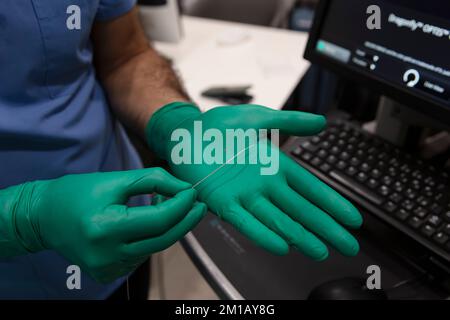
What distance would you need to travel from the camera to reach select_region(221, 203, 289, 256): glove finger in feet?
1.63

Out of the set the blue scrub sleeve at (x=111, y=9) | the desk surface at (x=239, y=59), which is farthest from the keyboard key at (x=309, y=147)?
the blue scrub sleeve at (x=111, y=9)

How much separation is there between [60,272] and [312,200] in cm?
49

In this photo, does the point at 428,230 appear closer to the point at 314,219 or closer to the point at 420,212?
the point at 420,212

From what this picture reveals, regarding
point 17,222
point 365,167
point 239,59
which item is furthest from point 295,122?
point 239,59

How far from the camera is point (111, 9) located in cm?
75

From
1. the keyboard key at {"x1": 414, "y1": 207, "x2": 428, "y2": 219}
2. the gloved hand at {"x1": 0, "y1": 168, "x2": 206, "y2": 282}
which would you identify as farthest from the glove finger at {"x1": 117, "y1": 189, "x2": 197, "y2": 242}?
the keyboard key at {"x1": 414, "y1": 207, "x2": 428, "y2": 219}

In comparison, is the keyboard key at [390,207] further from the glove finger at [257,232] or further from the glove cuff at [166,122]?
the glove cuff at [166,122]

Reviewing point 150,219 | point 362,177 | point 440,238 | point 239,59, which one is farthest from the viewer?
point 239,59

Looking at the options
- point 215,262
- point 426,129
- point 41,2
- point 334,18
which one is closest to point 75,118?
point 41,2

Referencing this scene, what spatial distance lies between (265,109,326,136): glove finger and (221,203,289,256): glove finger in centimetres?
13

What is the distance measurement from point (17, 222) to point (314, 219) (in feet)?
1.27

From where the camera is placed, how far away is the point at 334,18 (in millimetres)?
746

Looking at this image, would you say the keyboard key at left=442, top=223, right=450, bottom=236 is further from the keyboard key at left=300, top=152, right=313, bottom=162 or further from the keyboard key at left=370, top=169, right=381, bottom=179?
the keyboard key at left=300, top=152, right=313, bottom=162

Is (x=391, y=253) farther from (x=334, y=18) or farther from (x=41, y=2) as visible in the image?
(x=41, y=2)
